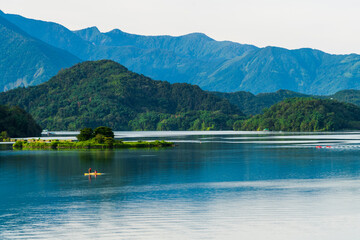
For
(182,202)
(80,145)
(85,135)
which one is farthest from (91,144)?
(182,202)

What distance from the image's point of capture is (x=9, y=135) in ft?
626

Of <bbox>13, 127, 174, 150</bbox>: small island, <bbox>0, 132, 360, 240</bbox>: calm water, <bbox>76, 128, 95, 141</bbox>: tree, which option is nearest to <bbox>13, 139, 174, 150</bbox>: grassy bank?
<bbox>13, 127, 174, 150</bbox>: small island

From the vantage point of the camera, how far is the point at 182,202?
143 feet

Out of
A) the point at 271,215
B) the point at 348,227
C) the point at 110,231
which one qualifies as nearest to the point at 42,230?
the point at 110,231

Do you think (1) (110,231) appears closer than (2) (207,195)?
Yes

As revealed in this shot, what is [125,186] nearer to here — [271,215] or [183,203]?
[183,203]

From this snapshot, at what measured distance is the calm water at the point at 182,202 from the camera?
3331 centimetres

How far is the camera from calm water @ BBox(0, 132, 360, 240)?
33.3 meters

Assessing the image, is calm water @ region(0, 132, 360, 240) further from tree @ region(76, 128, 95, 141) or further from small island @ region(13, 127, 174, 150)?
tree @ region(76, 128, 95, 141)

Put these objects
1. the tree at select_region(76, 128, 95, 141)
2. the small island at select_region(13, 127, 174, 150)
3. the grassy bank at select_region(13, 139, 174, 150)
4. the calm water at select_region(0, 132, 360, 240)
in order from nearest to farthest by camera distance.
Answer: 1. the calm water at select_region(0, 132, 360, 240)
2. the grassy bank at select_region(13, 139, 174, 150)
3. the small island at select_region(13, 127, 174, 150)
4. the tree at select_region(76, 128, 95, 141)

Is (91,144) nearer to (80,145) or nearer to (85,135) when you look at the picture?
(80,145)

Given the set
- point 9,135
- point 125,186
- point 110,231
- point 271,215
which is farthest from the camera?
point 9,135

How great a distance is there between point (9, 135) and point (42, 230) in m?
165

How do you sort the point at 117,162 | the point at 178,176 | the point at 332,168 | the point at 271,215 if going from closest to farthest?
the point at 271,215 < the point at 178,176 < the point at 332,168 < the point at 117,162
